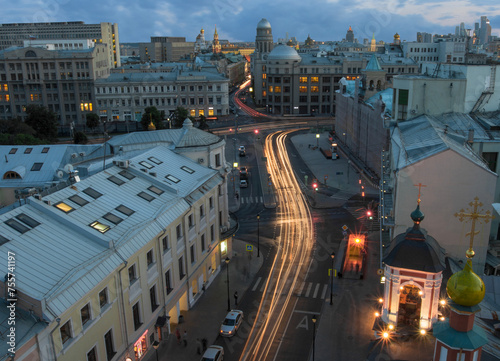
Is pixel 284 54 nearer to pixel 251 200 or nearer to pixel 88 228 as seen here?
pixel 251 200

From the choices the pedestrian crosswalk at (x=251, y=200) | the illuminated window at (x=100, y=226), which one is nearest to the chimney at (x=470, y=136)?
the pedestrian crosswalk at (x=251, y=200)

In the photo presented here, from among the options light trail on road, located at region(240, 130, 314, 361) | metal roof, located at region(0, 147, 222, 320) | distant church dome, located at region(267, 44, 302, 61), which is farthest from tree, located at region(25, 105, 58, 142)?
distant church dome, located at region(267, 44, 302, 61)

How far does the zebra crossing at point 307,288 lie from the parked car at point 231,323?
241 inches

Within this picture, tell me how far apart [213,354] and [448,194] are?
77.6 ft

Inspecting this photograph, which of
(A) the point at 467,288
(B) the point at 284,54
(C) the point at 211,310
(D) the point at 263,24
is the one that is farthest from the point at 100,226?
(D) the point at 263,24

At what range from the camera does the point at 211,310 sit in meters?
41.2

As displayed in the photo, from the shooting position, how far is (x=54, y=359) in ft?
77.7

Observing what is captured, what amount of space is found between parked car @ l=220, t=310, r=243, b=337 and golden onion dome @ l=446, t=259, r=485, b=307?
77.1ft

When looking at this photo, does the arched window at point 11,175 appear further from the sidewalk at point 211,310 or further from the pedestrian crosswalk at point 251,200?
the pedestrian crosswalk at point 251,200

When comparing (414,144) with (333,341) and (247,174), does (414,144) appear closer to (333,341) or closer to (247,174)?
(333,341)

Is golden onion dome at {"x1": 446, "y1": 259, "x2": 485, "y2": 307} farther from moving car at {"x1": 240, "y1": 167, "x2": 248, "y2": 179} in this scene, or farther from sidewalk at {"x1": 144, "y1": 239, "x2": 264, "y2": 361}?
moving car at {"x1": 240, "y1": 167, "x2": 248, "y2": 179}

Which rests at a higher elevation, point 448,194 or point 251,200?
point 448,194

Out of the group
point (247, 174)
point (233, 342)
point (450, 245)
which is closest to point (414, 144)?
point (450, 245)

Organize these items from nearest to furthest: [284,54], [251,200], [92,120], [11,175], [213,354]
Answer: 1. [213,354]
2. [11,175]
3. [251,200]
4. [92,120]
5. [284,54]
